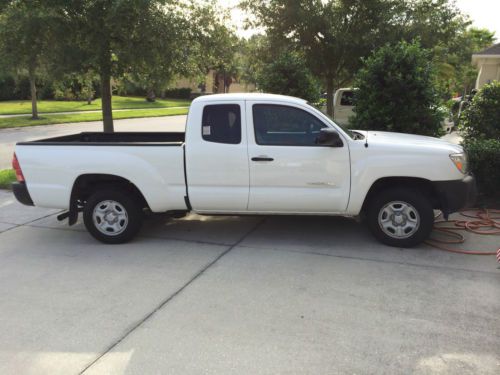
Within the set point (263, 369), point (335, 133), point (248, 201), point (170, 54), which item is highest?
point (170, 54)

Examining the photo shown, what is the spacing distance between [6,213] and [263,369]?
5952mm

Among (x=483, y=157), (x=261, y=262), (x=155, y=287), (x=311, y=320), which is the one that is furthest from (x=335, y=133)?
(x=483, y=157)

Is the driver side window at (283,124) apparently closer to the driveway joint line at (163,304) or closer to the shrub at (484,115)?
the driveway joint line at (163,304)

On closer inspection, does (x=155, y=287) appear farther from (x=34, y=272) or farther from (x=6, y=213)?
(x=6, y=213)

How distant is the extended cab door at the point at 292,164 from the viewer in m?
5.32

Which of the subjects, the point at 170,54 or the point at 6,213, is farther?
the point at 170,54

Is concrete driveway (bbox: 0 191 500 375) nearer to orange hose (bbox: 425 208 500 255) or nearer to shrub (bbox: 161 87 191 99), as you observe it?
orange hose (bbox: 425 208 500 255)

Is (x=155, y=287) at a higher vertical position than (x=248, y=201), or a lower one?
lower

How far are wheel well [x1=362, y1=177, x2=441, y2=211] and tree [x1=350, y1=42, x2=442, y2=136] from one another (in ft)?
9.27

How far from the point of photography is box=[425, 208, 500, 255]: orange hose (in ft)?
18.2

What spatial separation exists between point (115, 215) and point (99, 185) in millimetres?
454

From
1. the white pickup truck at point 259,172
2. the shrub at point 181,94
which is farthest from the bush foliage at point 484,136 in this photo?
the shrub at point 181,94

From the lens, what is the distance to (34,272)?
5.02 metres

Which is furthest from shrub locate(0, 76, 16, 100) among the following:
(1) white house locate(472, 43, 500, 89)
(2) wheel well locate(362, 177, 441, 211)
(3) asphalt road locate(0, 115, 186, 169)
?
(2) wheel well locate(362, 177, 441, 211)
